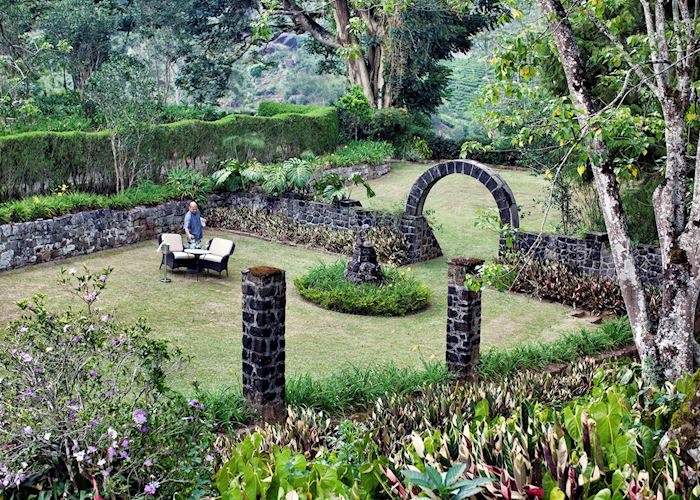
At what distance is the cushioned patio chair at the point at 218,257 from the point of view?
648 inches

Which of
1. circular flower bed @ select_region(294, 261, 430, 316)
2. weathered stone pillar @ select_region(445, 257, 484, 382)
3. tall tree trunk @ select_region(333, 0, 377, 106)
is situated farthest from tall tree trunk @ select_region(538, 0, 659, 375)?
tall tree trunk @ select_region(333, 0, 377, 106)

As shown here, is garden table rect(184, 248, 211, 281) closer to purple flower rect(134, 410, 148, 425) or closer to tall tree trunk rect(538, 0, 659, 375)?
tall tree trunk rect(538, 0, 659, 375)

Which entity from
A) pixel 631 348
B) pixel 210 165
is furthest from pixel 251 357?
pixel 210 165

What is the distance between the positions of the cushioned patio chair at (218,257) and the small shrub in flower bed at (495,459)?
840cm

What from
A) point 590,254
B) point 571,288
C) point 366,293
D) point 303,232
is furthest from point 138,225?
point 590,254

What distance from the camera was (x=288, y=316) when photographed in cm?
1452

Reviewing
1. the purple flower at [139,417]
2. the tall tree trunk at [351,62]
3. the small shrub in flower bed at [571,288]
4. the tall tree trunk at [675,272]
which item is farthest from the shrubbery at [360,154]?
the purple flower at [139,417]

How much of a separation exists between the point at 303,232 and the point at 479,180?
4510 millimetres

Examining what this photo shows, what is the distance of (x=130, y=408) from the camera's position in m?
6.32

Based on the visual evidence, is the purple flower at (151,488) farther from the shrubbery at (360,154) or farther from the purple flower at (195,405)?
the shrubbery at (360,154)

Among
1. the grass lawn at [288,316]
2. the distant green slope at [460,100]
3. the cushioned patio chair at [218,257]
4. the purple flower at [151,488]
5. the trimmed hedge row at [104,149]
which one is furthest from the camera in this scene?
the distant green slope at [460,100]

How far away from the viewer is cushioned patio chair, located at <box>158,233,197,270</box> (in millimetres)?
16344

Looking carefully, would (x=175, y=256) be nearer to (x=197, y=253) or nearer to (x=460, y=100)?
(x=197, y=253)

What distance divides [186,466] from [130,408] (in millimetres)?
613
